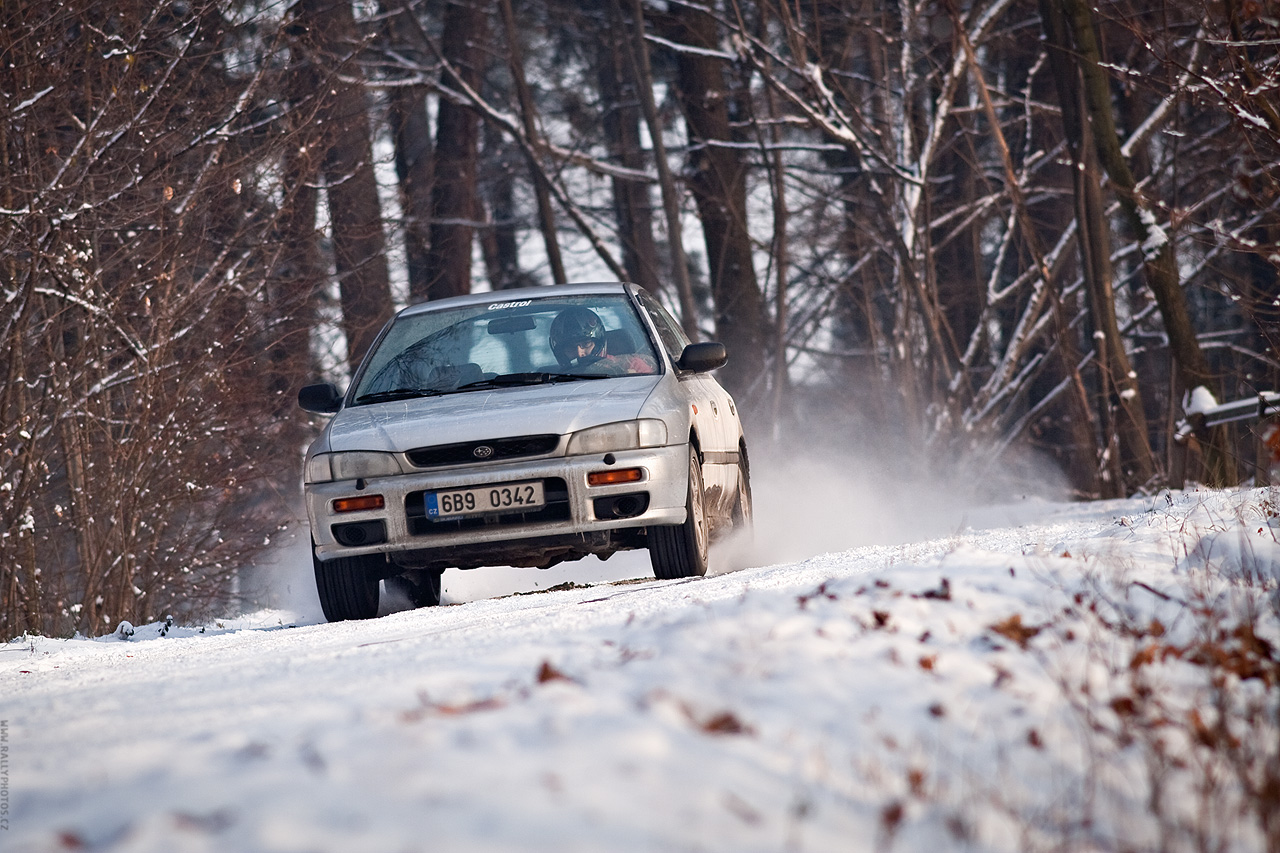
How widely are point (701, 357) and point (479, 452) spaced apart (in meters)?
1.66

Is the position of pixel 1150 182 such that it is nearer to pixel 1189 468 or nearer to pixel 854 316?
pixel 1189 468

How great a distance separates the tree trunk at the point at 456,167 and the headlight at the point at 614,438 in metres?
15.2

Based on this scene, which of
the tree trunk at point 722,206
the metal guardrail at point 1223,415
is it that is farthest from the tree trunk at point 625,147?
the metal guardrail at point 1223,415

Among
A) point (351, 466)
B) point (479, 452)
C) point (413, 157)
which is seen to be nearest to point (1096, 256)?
point (479, 452)

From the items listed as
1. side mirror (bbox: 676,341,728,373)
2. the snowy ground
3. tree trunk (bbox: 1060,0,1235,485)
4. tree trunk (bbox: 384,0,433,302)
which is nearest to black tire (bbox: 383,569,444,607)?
side mirror (bbox: 676,341,728,373)

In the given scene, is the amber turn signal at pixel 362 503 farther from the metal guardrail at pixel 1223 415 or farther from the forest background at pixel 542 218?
the metal guardrail at pixel 1223 415

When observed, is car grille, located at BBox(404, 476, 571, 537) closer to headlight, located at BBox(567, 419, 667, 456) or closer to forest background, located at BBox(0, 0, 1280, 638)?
headlight, located at BBox(567, 419, 667, 456)

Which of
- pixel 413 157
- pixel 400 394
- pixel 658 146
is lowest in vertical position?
pixel 400 394

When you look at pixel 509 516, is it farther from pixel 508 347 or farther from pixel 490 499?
pixel 508 347

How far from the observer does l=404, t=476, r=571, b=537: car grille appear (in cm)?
707

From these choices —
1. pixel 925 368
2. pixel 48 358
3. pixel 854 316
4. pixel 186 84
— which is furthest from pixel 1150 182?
pixel 48 358

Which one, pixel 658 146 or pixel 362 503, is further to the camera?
pixel 658 146

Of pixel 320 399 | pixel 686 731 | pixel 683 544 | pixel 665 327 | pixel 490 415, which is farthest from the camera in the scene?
pixel 665 327

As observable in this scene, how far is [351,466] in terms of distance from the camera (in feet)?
23.4
